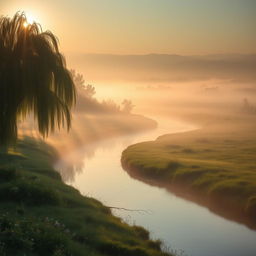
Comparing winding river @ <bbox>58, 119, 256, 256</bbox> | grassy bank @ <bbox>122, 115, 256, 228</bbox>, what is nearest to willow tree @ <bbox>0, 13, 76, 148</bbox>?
winding river @ <bbox>58, 119, 256, 256</bbox>

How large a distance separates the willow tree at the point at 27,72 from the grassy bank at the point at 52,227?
4181mm

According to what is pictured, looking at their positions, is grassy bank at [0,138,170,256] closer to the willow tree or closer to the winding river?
the willow tree

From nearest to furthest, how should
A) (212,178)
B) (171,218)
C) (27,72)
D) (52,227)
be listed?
(52,227) < (27,72) < (171,218) < (212,178)

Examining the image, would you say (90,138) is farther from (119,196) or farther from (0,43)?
(0,43)

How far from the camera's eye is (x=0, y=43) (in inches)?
945

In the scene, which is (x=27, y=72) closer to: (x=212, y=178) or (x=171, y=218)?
(x=171, y=218)

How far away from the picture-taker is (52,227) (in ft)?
61.0

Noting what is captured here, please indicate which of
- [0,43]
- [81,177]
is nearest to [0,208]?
[0,43]

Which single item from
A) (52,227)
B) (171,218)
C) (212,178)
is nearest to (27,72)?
(52,227)

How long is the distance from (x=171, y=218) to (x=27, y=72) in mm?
23756

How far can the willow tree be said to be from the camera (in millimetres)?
23984

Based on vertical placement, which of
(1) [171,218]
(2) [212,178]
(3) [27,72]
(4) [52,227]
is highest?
(3) [27,72]

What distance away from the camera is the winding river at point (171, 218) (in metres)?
33.0

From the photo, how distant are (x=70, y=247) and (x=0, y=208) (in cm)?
767
